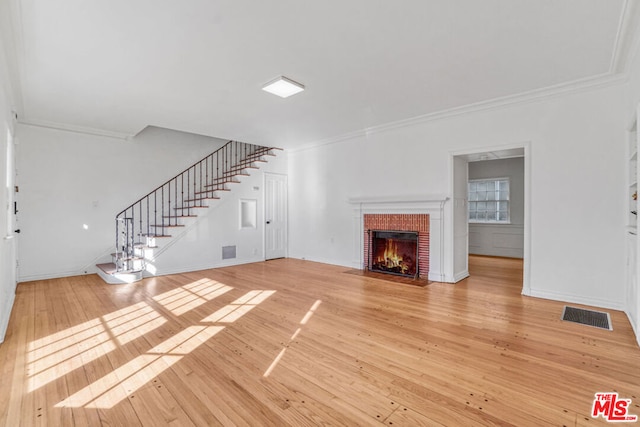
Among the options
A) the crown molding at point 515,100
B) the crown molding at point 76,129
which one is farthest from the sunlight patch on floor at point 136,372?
the crown molding at point 76,129

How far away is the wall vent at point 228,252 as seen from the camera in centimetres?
709

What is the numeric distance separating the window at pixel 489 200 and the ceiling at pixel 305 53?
4666 mm

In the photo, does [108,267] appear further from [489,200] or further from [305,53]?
[489,200]

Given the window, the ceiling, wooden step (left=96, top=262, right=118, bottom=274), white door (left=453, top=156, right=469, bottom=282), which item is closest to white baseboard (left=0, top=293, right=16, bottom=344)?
wooden step (left=96, top=262, right=118, bottom=274)

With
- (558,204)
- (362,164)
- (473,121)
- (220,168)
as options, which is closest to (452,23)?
(473,121)

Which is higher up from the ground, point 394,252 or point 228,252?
point 394,252

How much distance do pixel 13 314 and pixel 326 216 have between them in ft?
17.7

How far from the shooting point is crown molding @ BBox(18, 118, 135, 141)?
18.1 feet

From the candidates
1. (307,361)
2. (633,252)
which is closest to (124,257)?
(307,361)

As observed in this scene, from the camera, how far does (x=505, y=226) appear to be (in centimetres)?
837

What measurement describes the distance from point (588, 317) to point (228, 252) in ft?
20.8

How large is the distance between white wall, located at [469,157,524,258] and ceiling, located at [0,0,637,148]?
177 inches

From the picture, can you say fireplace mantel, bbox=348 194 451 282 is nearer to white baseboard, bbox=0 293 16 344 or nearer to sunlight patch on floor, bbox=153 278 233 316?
sunlight patch on floor, bbox=153 278 233 316

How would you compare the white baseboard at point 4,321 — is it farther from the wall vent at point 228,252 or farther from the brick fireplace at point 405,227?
the brick fireplace at point 405,227
